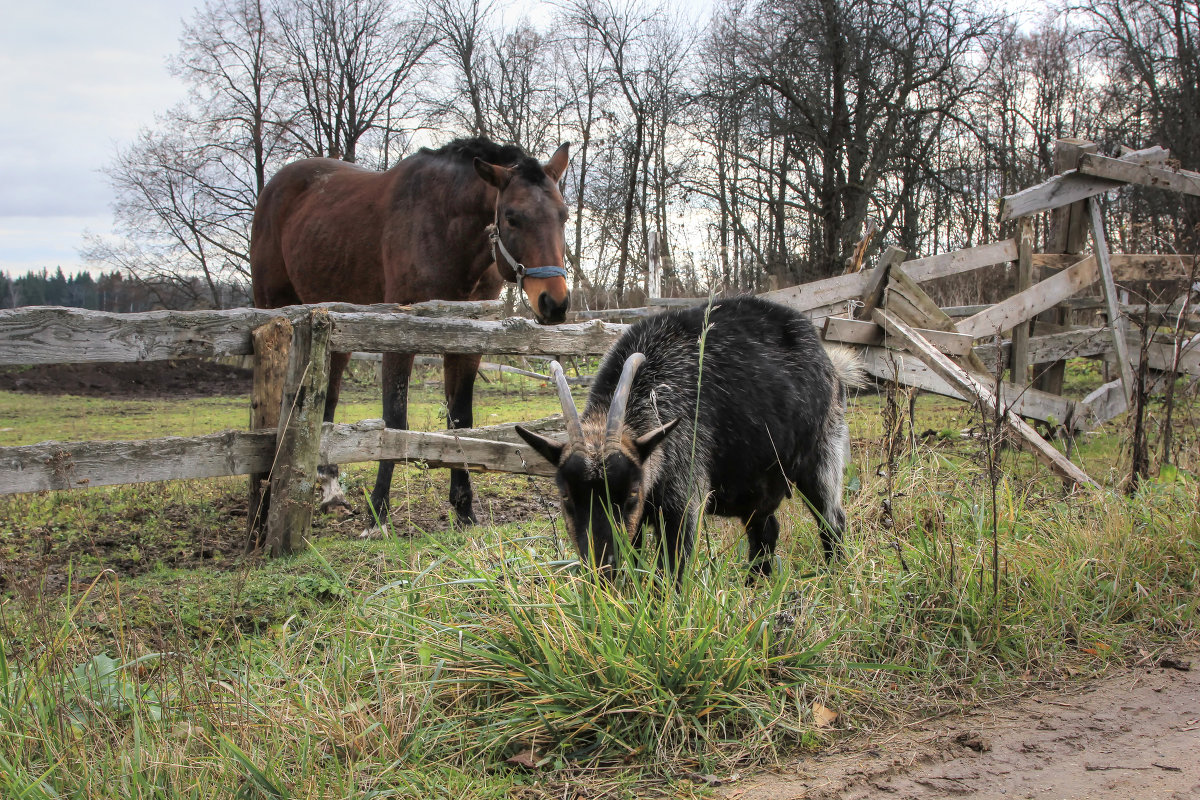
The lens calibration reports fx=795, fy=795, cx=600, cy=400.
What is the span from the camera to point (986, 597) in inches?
141

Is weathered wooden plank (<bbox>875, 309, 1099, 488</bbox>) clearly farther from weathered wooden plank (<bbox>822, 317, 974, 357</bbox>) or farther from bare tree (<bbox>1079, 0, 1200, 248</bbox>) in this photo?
bare tree (<bbox>1079, 0, 1200, 248</bbox>)

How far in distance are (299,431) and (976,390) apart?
168 inches

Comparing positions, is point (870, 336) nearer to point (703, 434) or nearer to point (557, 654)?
point (703, 434)

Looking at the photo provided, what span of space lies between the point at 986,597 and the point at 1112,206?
24266 mm

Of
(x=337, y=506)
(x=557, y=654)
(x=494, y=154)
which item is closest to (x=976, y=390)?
(x=557, y=654)

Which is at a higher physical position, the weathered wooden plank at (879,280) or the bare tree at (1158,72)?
the bare tree at (1158,72)

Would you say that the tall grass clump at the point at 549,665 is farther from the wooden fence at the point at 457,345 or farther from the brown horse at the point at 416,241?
the brown horse at the point at 416,241

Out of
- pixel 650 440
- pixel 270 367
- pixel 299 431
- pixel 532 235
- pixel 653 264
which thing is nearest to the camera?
pixel 650 440

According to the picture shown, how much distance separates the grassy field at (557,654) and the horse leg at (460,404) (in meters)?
1.36

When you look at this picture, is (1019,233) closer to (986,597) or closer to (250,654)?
(986,597)

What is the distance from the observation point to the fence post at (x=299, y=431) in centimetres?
508

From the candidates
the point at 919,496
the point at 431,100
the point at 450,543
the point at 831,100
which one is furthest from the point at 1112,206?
the point at 450,543

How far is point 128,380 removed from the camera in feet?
54.3

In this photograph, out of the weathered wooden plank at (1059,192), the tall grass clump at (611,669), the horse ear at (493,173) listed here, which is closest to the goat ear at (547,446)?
the tall grass clump at (611,669)
